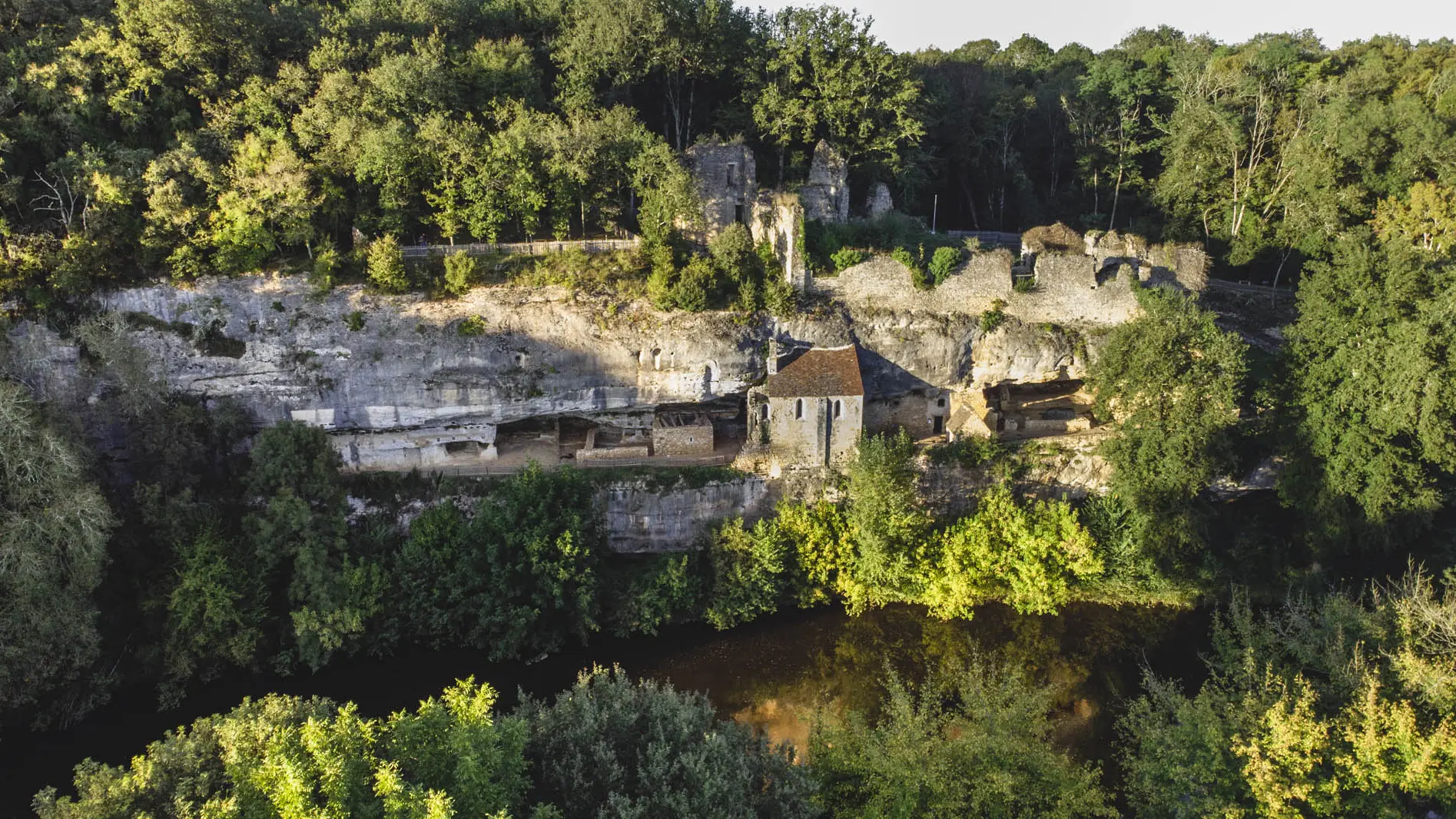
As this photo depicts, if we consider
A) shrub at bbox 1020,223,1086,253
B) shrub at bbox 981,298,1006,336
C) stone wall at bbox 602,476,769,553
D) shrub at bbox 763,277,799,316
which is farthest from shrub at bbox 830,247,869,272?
shrub at bbox 1020,223,1086,253

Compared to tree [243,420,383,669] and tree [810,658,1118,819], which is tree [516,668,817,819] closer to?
tree [810,658,1118,819]

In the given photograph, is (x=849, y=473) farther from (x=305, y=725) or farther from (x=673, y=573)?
(x=305, y=725)

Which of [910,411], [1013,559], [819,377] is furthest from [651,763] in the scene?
[910,411]

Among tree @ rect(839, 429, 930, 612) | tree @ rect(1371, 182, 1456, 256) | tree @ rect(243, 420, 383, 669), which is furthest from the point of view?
tree @ rect(1371, 182, 1456, 256)

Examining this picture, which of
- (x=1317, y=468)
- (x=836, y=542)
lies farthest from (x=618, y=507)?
(x=1317, y=468)

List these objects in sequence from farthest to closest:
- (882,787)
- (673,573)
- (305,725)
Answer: (673,573) < (882,787) < (305,725)

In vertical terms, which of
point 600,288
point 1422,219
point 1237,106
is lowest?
point 600,288

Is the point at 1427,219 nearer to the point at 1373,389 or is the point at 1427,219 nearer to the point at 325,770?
the point at 1373,389
